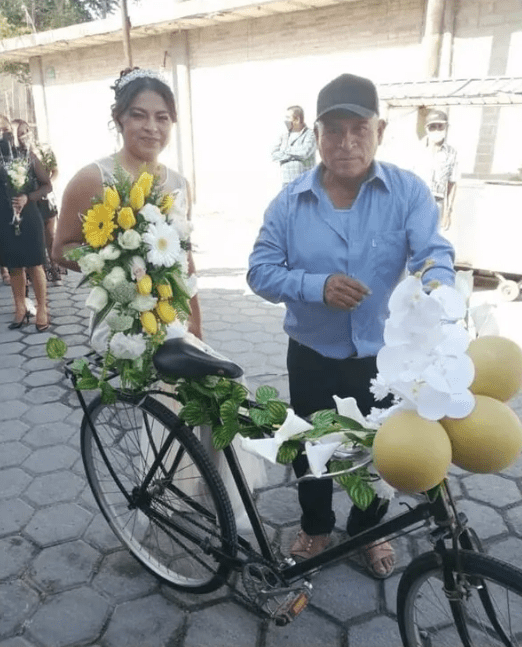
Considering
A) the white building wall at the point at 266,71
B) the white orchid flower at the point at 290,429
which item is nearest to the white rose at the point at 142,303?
the white orchid flower at the point at 290,429

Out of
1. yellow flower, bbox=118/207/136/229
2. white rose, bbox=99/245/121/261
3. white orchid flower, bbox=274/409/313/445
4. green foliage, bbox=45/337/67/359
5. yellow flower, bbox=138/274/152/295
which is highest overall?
yellow flower, bbox=118/207/136/229

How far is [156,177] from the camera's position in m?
1.92

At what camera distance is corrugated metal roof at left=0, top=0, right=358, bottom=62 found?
9.18 m

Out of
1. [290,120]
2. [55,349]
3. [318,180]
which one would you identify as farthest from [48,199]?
[318,180]

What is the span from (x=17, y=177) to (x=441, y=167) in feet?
15.4

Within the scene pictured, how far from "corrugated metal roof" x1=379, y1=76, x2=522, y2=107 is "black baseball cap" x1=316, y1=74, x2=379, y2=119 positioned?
4.67 m

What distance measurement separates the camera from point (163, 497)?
7.31 ft

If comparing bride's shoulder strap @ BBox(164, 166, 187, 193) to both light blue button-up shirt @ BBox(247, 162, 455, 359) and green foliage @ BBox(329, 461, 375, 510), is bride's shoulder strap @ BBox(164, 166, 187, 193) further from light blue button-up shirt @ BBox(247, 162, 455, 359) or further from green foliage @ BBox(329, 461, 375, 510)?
green foliage @ BBox(329, 461, 375, 510)

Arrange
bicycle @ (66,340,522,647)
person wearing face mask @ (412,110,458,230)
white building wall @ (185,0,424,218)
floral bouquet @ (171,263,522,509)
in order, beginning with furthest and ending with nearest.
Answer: white building wall @ (185,0,424,218), person wearing face mask @ (412,110,458,230), bicycle @ (66,340,522,647), floral bouquet @ (171,263,522,509)

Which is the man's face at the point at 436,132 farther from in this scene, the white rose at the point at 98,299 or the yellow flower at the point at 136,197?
the white rose at the point at 98,299

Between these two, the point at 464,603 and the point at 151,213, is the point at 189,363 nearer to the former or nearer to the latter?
the point at 151,213

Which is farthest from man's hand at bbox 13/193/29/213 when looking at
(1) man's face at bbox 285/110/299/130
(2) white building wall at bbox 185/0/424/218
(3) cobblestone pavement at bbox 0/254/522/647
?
(2) white building wall at bbox 185/0/424/218

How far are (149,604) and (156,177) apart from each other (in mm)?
1663

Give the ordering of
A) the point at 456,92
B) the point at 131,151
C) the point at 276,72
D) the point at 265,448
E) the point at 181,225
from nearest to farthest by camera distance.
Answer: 1. the point at 265,448
2. the point at 181,225
3. the point at 131,151
4. the point at 456,92
5. the point at 276,72
